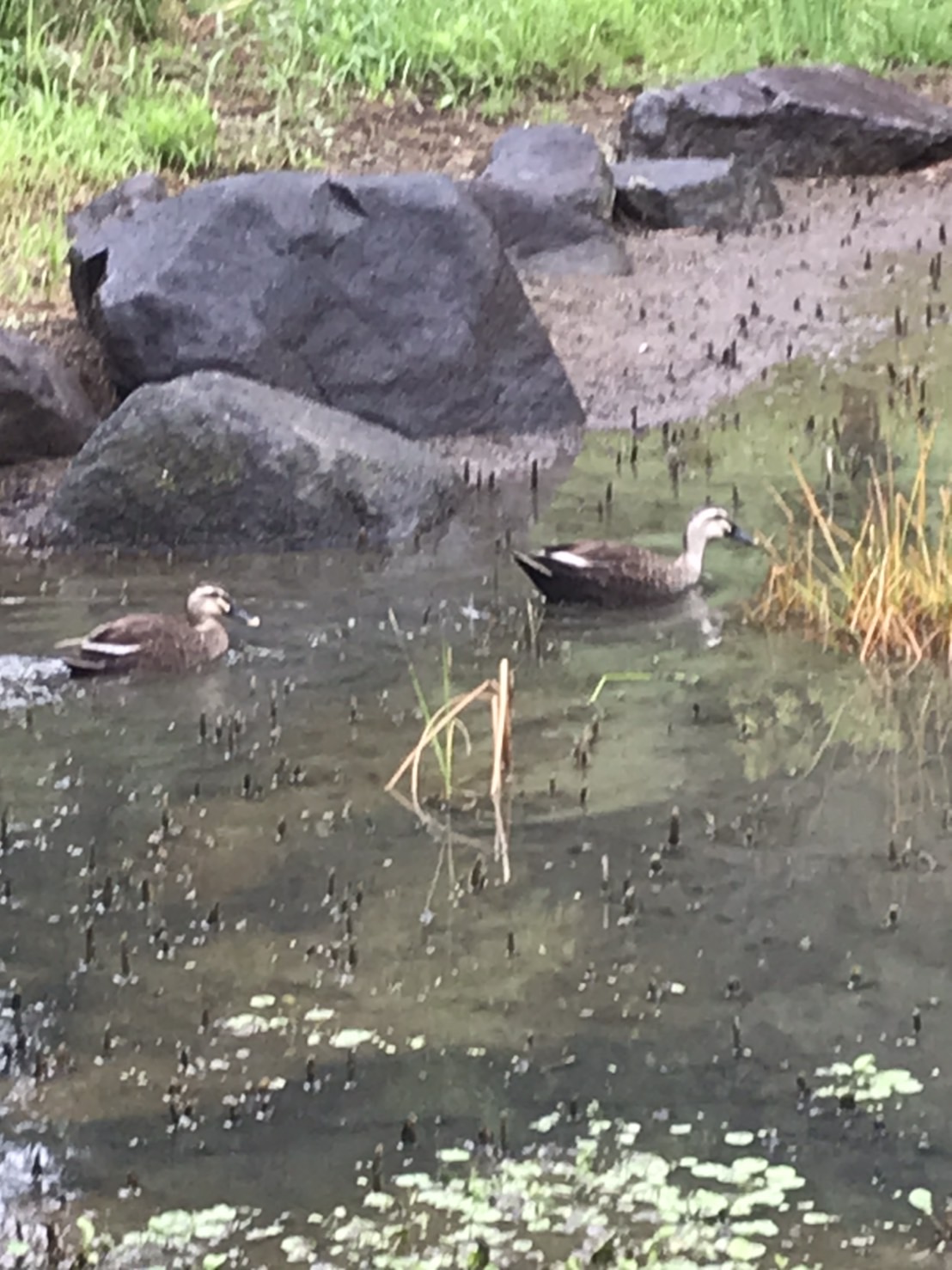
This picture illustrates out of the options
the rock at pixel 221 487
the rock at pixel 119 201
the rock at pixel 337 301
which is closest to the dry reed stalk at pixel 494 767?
the rock at pixel 221 487

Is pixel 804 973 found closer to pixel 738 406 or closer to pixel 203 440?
pixel 203 440

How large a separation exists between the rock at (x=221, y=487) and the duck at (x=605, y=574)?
1.41 meters

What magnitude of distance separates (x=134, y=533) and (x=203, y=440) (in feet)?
1.75

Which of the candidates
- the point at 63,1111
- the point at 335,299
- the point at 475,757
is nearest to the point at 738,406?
the point at 335,299

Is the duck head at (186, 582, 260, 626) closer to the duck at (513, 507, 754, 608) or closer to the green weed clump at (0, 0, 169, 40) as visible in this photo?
the duck at (513, 507, 754, 608)

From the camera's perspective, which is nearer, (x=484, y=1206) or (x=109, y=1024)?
(x=484, y=1206)

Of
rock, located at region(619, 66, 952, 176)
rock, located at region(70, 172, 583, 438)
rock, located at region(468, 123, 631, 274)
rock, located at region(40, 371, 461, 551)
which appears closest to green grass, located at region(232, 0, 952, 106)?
rock, located at region(619, 66, 952, 176)

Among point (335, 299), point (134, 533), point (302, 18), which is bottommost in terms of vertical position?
point (134, 533)

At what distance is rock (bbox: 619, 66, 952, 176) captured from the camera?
14.5 meters

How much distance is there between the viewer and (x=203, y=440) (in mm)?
9352

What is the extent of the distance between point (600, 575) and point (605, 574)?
0.07ft

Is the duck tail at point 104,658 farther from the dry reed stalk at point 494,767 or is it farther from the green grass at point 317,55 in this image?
the green grass at point 317,55

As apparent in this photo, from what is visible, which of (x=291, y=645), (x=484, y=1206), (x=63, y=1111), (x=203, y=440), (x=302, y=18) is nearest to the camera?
(x=484, y=1206)

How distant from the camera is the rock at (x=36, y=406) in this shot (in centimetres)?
1011
